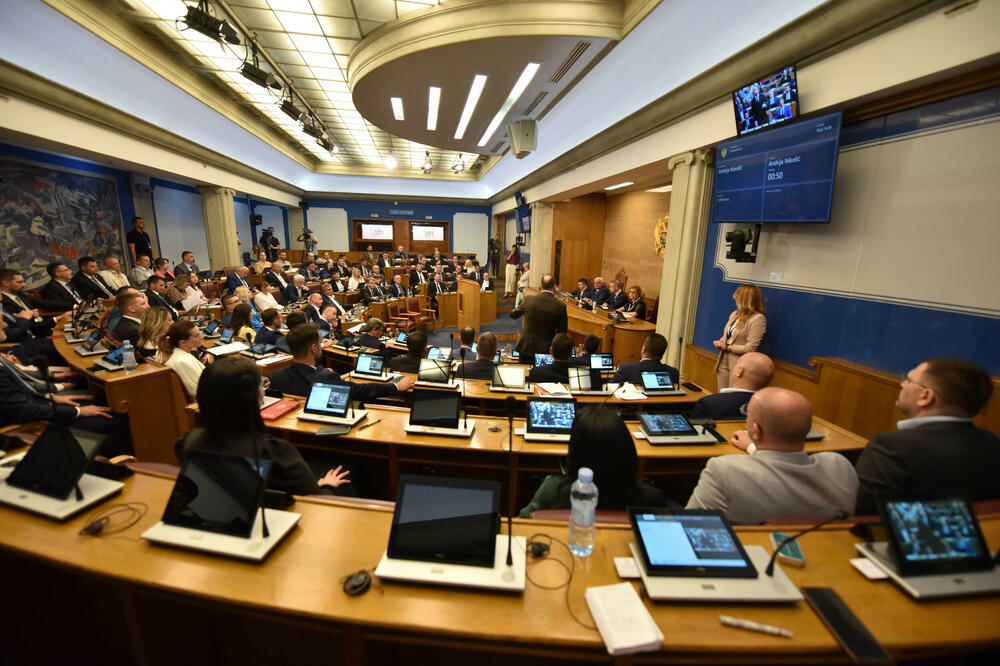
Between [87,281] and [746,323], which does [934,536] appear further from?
[87,281]

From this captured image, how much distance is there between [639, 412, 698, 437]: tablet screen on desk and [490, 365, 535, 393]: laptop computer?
3.71 feet

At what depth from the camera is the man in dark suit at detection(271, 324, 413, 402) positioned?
3.07 metres

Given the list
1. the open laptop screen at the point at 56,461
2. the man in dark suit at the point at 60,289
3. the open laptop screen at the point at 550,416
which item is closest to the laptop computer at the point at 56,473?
the open laptop screen at the point at 56,461

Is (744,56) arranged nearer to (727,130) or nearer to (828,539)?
(727,130)

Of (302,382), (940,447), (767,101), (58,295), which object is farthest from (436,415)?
(58,295)

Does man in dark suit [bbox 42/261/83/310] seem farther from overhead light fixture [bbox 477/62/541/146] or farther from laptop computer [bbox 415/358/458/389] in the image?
overhead light fixture [bbox 477/62/541/146]

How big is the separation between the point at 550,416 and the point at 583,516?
1.30m

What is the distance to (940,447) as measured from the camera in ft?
5.50

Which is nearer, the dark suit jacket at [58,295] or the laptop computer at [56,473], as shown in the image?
the laptop computer at [56,473]

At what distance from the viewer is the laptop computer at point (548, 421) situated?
2592 mm

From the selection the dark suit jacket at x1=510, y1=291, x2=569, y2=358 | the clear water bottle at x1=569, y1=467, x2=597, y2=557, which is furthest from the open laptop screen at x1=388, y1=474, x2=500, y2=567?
the dark suit jacket at x1=510, y1=291, x2=569, y2=358

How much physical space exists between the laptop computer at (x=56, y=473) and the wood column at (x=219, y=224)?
1095cm

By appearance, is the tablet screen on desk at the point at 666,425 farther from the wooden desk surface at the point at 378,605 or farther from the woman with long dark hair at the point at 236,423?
the woman with long dark hair at the point at 236,423

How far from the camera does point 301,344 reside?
307 centimetres
